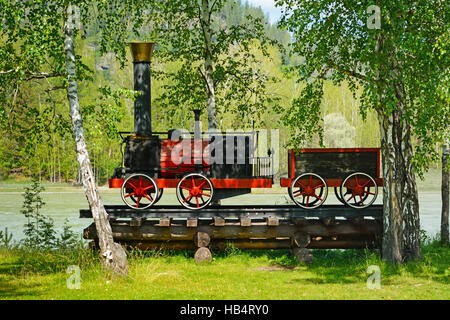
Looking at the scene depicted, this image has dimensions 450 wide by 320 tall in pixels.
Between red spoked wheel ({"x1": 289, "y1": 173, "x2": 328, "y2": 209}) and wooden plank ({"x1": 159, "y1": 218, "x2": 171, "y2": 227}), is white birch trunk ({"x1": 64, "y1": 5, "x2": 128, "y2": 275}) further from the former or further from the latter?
red spoked wheel ({"x1": 289, "y1": 173, "x2": 328, "y2": 209})

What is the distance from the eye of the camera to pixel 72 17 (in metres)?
9.30

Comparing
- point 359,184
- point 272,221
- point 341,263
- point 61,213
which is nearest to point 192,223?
point 272,221

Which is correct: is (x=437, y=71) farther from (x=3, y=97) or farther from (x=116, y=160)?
(x=116, y=160)

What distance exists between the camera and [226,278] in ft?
31.4

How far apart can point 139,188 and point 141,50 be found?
126 inches

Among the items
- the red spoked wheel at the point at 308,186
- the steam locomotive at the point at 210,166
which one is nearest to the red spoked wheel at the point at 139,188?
the steam locomotive at the point at 210,166

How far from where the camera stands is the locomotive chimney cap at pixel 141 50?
38.4 feet

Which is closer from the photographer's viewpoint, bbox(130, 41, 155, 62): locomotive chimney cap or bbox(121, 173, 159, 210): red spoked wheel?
bbox(121, 173, 159, 210): red spoked wheel

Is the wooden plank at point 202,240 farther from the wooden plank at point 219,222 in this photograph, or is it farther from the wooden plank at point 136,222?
the wooden plank at point 136,222

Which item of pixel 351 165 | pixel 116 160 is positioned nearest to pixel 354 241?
pixel 351 165

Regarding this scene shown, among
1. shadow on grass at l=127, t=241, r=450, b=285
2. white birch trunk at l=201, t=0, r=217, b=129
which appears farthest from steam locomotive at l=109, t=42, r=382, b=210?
white birch trunk at l=201, t=0, r=217, b=129

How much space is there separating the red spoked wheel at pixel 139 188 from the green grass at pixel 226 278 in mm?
1224

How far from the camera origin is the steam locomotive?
37.6 ft

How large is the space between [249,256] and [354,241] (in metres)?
2.43
